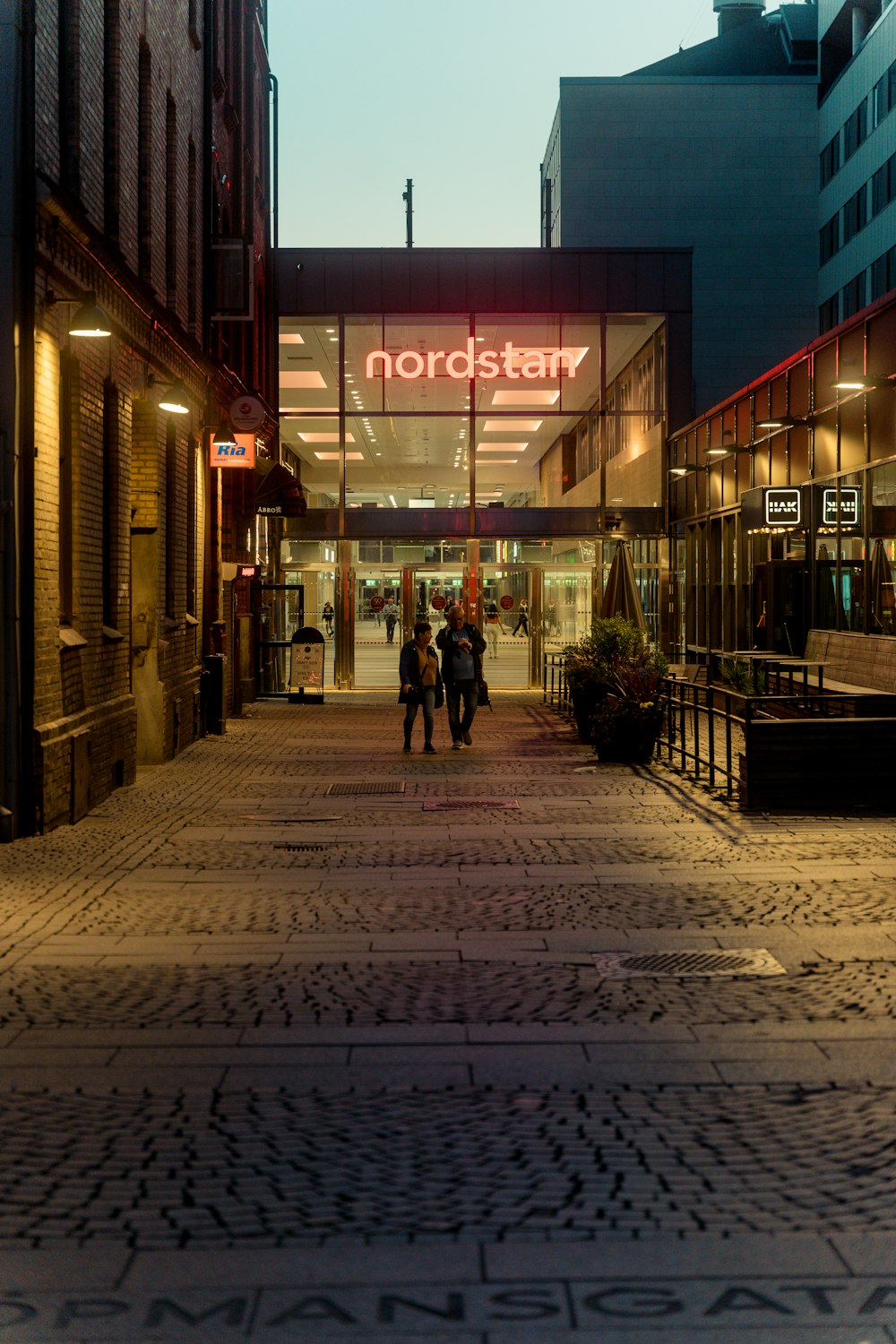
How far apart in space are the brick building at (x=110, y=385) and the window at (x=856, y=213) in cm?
2848

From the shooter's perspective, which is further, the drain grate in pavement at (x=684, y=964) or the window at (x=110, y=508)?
the window at (x=110, y=508)

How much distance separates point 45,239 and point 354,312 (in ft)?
67.3

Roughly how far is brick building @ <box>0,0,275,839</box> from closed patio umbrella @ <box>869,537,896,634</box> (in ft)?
28.6

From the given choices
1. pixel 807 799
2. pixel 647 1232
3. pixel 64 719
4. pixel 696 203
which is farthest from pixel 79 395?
pixel 696 203

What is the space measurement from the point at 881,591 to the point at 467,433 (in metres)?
15.0

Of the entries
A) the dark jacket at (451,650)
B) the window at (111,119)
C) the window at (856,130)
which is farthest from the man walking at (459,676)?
the window at (856,130)

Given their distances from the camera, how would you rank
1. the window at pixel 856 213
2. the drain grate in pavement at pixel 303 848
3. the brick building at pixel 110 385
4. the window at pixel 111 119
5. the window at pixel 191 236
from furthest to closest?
the window at pixel 856 213
the window at pixel 191 236
the window at pixel 111 119
the brick building at pixel 110 385
the drain grate in pavement at pixel 303 848

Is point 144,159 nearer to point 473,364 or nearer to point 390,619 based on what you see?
point 473,364

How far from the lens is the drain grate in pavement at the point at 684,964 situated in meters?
7.50

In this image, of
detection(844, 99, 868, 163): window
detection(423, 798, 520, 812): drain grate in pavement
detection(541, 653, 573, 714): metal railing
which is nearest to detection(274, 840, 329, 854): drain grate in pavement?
detection(423, 798, 520, 812): drain grate in pavement

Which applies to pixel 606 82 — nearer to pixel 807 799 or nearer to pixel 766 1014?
pixel 807 799

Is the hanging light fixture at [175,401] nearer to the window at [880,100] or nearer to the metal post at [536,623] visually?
the metal post at [536,623]

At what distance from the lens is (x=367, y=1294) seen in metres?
3.94

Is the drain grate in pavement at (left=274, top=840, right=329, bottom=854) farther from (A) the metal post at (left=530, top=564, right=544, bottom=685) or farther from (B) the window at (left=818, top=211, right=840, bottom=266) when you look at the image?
(B) the window at (left=818, top=211, right=840, bottom=266)
